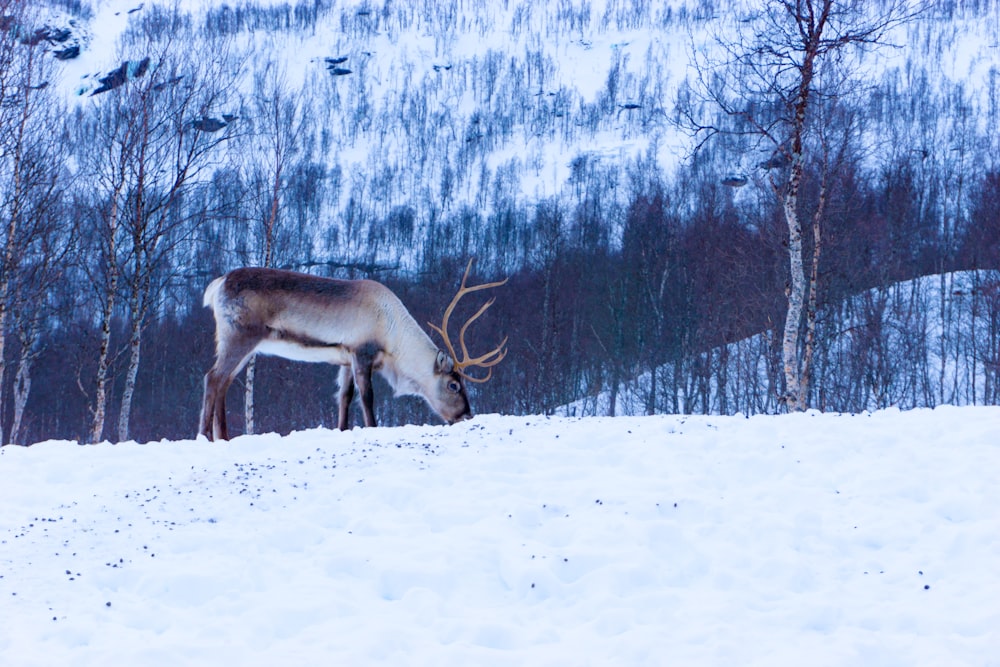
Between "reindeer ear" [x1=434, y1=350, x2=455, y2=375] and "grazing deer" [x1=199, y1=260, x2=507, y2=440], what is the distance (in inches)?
0.5

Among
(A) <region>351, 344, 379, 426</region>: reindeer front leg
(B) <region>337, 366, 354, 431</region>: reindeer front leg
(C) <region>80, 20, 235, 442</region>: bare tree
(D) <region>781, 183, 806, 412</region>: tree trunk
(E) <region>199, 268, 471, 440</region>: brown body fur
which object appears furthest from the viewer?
(C) <region>80, 20, 235, 442</region>: bare tree

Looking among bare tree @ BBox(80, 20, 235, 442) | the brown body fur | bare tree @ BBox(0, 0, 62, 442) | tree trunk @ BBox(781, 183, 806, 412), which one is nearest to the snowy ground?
the brown body fur

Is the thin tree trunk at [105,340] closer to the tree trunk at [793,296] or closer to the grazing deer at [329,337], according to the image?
the grazing deer at [329,337]

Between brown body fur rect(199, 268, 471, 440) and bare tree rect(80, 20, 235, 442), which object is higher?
bare tree rect(80, 20, 235, 442)

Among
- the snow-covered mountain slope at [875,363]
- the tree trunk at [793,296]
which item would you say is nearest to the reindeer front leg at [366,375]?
the tree trunk at [793,296]

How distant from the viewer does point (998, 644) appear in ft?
13.0

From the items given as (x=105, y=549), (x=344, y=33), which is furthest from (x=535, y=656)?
(x=344, y=33)

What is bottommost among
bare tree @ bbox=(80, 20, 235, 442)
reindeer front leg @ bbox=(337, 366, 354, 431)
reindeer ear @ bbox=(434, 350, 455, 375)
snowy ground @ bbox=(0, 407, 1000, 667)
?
snowy ground @ bbox=(0, 407, 1000, 667)

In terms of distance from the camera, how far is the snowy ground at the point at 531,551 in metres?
4.16

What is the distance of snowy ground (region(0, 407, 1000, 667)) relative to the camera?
4160 millimetres

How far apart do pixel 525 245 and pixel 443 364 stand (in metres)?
39.6

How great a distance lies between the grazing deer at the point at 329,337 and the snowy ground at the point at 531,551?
6.77 ft

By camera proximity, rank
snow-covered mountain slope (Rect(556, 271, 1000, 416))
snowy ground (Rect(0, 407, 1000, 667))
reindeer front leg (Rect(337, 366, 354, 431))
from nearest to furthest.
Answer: snowy ground (Rect(0, 407, 1000, 667)), reindeer front leg (Rect(337, 366, 354, 431)), snow-covered mountain slope (Rect(556, 271, 1000, 416))

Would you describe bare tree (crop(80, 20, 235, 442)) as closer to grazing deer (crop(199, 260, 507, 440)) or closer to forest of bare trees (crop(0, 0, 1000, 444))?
forest of bare trees (crop(0, 0, 1000, 444))
